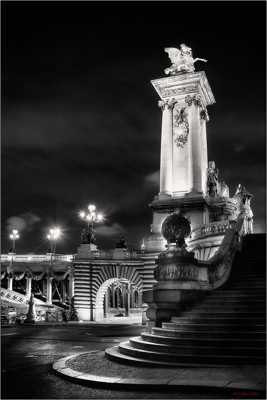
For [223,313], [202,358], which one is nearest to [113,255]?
[223,313]

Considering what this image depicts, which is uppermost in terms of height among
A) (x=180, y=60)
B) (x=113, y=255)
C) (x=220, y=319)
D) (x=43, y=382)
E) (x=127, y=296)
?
(x=180, y=60)

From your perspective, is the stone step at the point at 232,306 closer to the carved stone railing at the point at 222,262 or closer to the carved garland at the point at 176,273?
the carved garland at the point at 176,273

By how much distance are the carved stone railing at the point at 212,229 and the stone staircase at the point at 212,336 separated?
40.8 ft

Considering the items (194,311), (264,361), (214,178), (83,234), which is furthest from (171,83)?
(264,361)

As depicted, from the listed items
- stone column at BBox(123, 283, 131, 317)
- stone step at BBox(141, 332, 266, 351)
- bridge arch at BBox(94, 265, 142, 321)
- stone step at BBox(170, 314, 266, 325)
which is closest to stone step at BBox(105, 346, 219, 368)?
stone step at BBox(141, 332, 266, 351)

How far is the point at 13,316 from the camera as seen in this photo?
118 ft

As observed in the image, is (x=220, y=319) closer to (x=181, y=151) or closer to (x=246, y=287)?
(x=246, y=287)

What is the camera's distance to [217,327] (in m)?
13.0

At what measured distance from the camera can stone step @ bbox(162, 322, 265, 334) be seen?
1268 cm

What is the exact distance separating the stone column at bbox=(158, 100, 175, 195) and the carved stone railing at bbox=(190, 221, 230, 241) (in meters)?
10.3

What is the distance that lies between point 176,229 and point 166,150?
26.9 m

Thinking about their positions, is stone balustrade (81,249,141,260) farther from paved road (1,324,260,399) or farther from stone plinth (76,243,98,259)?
paved road (1,324,260,399)

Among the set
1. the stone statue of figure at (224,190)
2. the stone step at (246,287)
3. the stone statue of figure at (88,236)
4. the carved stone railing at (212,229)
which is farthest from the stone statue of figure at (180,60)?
the stone step at (246,287)

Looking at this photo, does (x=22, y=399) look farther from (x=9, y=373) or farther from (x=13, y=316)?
(x=13, y=316)
